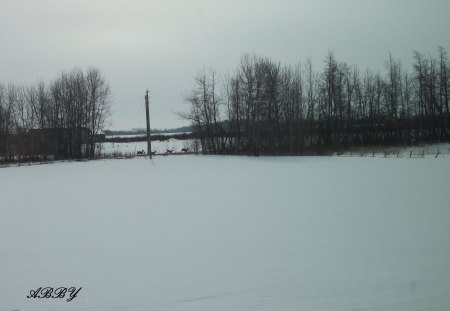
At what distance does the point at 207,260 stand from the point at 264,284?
54.5 inches

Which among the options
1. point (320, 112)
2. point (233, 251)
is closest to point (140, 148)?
point (320, 112)

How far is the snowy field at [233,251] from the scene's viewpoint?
4602 mm

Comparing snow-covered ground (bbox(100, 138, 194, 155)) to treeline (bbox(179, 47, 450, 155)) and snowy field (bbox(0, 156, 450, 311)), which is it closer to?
treeline (bbox(179, 47, 450, 155))

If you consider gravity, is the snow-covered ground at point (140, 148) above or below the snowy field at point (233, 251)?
above

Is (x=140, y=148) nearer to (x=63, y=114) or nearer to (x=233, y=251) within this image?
(x=63, y=114)

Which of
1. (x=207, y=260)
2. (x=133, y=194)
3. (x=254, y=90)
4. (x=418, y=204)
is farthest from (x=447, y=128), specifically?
(x=207, y=260)

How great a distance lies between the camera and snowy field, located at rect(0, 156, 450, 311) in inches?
181

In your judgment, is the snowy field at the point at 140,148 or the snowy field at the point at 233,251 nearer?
the snowy field at the point at 233,251

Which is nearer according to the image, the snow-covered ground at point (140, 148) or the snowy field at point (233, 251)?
the snowy field at point (233, 251)

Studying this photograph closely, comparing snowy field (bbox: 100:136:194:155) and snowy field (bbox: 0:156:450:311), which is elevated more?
snowy field (bbox: 100:136:194:155)

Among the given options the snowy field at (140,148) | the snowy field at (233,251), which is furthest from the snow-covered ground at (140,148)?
the snowy field at (233,251)

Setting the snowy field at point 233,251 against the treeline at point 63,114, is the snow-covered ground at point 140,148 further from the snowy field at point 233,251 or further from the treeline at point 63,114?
the snowy field at point 233,251

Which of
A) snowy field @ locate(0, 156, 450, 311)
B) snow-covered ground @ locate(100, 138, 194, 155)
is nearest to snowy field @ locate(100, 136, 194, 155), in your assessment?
snow-covered ground @ locate(100, 138, 194, 155)

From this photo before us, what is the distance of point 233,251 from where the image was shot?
21.5 ft
